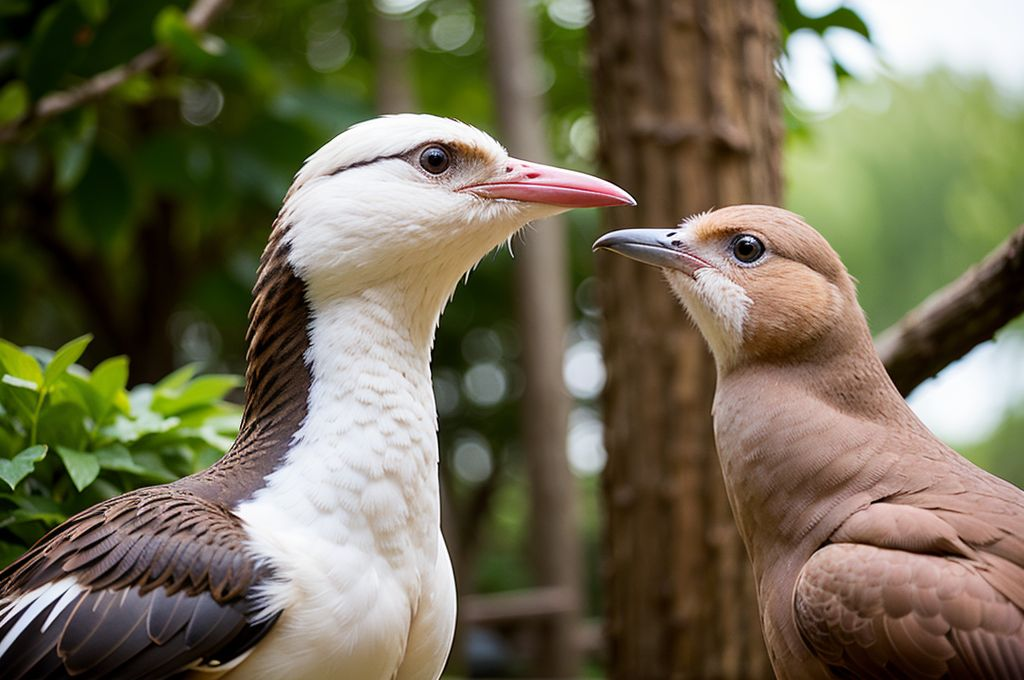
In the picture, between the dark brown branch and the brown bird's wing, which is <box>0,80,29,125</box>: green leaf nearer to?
the brown bird's wing

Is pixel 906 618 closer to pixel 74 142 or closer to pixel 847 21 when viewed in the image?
pixel 847 21

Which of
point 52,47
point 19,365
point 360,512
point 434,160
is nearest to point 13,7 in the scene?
point 52,47

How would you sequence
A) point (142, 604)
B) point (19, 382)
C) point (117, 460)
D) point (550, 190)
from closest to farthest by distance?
point (142, 604) < point (550, 190) < point (19, 382) < point (117, 460)

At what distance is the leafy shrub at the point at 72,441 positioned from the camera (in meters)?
2.33

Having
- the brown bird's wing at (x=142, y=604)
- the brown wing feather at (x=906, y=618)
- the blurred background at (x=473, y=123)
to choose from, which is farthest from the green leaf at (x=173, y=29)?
the brown wing feather at (x=906, y=618)

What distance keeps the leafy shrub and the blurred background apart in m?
1.41

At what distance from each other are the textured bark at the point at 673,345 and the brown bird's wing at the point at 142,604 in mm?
2038

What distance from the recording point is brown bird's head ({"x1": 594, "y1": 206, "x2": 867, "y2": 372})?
2.36 meters

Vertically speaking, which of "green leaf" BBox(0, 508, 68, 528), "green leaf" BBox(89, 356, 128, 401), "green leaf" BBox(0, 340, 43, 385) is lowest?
"green leaf" BBox(0, 508, 68, 528)

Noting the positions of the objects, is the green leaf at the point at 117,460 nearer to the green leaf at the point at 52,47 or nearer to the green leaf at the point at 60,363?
the green leaf at the point at 60,363

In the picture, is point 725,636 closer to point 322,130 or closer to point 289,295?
point 289,295

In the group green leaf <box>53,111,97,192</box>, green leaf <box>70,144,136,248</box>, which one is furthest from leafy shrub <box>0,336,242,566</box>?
green leaf <box>70,144,136,248</box>

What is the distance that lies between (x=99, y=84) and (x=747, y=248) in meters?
2.46

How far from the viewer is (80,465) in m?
2.30
